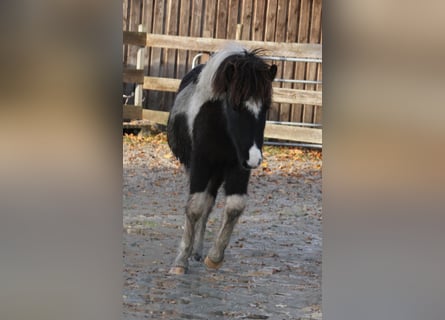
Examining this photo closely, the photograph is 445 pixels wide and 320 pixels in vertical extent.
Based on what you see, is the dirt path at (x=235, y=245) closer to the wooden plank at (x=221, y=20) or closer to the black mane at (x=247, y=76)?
the black mane at (x=247, y=76)

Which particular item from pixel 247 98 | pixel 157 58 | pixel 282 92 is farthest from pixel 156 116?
pixel 282 92

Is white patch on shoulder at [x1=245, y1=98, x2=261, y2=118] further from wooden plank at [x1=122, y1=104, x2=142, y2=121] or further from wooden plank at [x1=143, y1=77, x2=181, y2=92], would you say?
wooden plank at [x1=122, y1=104, x2=142, y2=121]

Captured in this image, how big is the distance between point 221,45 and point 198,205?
0.52m

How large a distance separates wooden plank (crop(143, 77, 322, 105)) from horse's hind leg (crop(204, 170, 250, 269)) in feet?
0.87

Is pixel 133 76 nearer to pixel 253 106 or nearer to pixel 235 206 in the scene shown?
pixel 253 106

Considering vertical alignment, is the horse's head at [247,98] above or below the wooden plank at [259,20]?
below

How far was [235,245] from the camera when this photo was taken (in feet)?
8.52

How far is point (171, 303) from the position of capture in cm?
257

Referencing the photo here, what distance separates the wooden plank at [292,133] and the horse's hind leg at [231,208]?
5.9 inches

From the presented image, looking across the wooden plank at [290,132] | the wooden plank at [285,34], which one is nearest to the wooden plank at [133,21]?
the wooden plank at [290,132]

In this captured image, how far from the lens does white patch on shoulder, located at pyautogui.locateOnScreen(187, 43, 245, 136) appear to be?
2.53 metres

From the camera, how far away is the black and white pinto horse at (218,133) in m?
2.52
